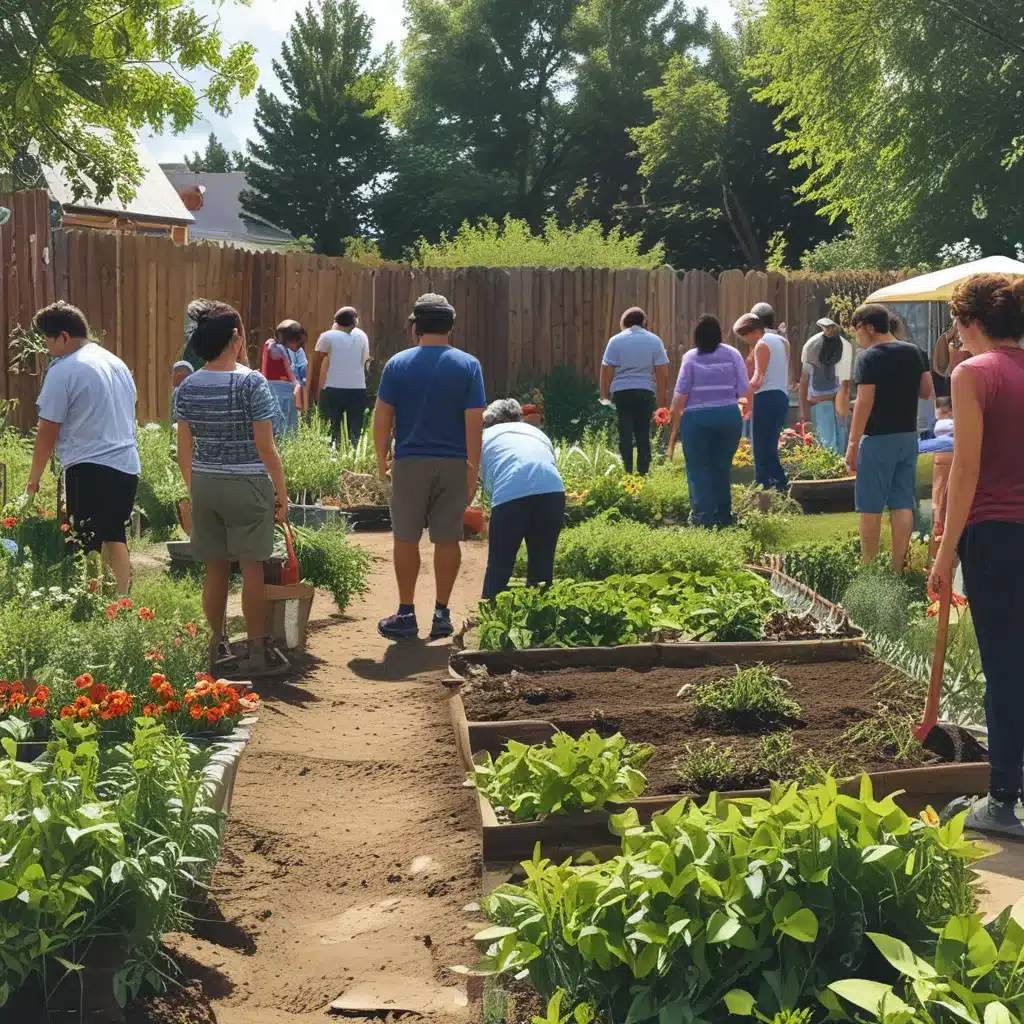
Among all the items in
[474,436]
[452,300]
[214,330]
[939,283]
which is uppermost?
[452,300]

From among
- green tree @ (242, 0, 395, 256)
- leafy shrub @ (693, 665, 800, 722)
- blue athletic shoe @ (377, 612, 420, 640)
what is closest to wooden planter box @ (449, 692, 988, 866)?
leafy shrub @ (693, 665, 800, 722)

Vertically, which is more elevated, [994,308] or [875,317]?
[875,317]

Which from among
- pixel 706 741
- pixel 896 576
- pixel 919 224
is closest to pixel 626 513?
pixel 896 576

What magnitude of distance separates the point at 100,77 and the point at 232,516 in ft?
24.4

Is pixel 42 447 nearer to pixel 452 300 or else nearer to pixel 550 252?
pixel 452 300

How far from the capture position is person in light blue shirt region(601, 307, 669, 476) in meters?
13.6

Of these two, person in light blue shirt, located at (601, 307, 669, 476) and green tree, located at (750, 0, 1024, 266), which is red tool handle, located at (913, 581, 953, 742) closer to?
person in light blue shirt, located at (601, 307, 669, 476)

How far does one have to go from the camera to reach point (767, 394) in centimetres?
1323

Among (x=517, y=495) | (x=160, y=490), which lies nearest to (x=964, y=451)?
(x=517, y=495)

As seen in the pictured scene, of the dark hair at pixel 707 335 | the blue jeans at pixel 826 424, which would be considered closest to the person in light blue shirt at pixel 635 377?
the dark hair at pixel 707 335

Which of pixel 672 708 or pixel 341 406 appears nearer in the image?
pixel 672 708

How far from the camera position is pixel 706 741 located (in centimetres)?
566

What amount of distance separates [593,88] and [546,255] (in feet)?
111

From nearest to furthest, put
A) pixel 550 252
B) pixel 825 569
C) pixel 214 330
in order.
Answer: pixel 214 330
pixel 825 569
pixel 550 252
